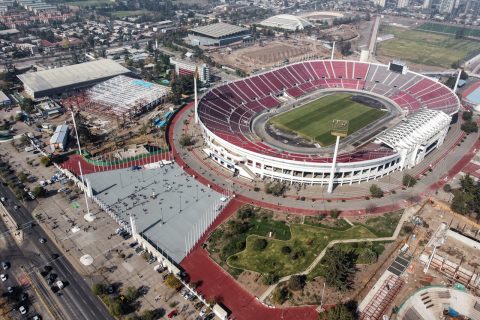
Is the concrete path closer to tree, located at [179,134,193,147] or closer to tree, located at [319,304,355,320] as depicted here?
tree, located at [319,304,355,320]

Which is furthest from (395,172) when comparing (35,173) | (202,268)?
(35,173)

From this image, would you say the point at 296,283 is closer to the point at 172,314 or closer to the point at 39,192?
the point at 172,314

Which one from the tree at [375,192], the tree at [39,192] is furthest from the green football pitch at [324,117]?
the tree at [39,192]

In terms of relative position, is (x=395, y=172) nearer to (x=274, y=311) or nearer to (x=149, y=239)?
(x=274, y=311)

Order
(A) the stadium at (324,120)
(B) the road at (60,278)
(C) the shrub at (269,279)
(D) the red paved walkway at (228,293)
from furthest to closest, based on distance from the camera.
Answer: (A) the stadium at (324,120), (C) the shrub at (269,279), (B) the road at (60,278), (D) the red paved walkway at (228,293)

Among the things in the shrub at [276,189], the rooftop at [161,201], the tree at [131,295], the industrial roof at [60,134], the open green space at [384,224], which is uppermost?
the industrial roof at [60,134]

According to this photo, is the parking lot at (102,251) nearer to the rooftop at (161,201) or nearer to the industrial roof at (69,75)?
the rooftop at (161,201)
